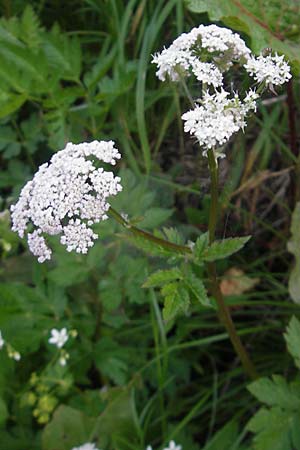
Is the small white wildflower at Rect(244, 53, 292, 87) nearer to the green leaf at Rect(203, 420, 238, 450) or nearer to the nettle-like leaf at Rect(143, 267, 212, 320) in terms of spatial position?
the nettle-like leaf at Rect(143, 267, 212, 320)

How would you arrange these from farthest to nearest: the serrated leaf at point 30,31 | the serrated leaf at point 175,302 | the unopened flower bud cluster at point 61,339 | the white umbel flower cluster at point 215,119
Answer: the serrated leaf at point 30,31 → the unopened flower bud cluster at point 61,339 → the serrated leaf at point 175,302 → the white umbel flower cluster at point 215,119

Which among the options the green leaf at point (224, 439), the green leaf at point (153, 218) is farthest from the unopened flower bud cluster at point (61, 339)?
the green leaf at point (224, 439)

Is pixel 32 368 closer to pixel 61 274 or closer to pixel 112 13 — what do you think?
pixel 61 274

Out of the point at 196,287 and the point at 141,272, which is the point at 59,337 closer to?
the point at 141,272

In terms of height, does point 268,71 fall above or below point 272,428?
above

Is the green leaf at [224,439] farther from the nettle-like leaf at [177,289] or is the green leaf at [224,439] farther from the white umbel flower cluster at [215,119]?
the white umbel flower cluster at [215,119]

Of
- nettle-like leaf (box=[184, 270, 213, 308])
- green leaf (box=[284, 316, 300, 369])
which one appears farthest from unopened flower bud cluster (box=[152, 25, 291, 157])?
green leaf (box=[284, 316, 300, 369])

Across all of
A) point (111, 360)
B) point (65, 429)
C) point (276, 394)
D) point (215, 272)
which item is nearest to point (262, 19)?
point (215, 272)
